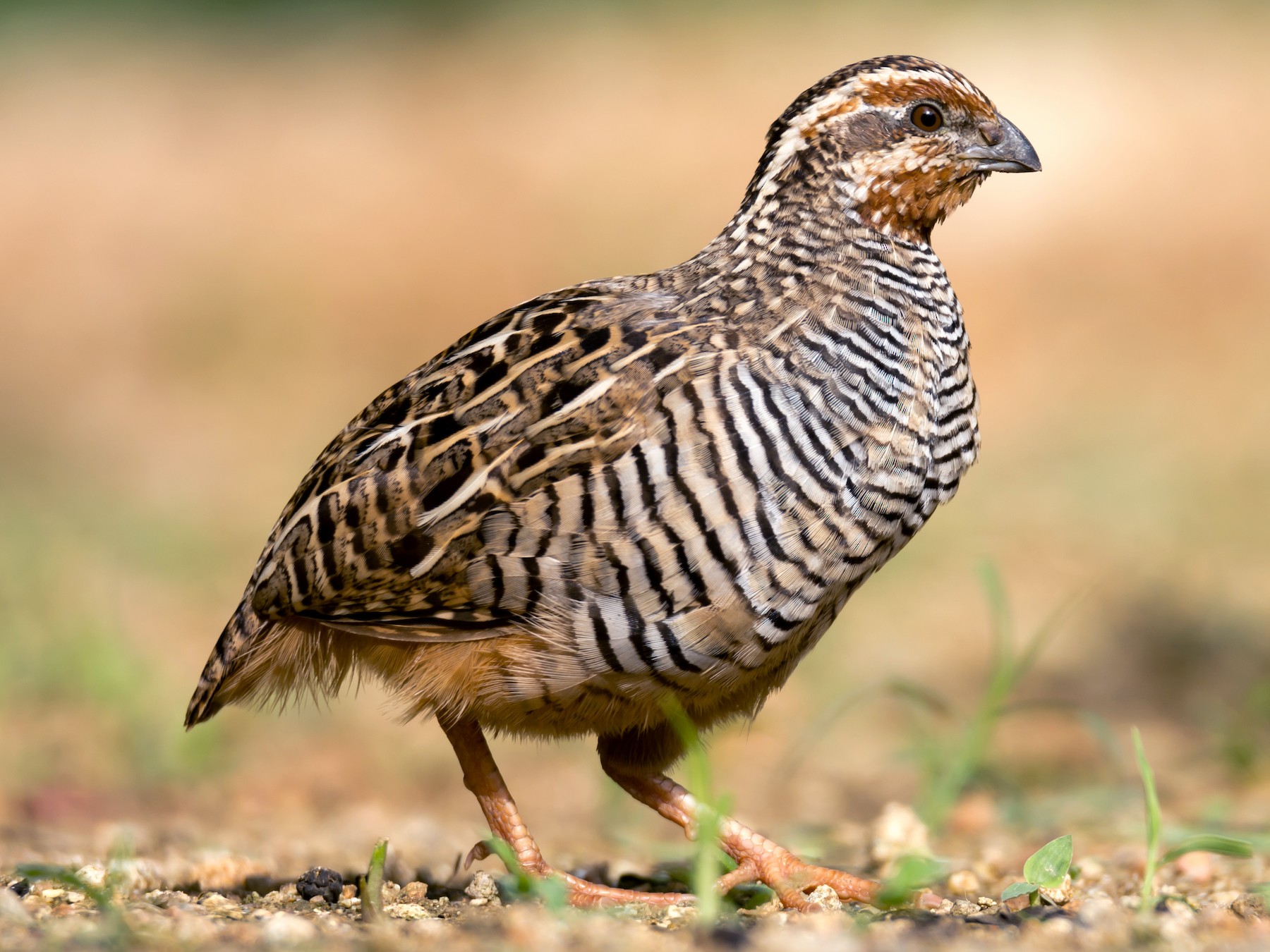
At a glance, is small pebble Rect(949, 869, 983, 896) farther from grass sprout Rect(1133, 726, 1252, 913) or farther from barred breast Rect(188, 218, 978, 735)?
barred breast Rect(188, 218, 978, 735)

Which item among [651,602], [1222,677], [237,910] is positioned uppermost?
[651,602]

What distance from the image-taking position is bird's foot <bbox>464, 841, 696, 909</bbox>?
4148mm

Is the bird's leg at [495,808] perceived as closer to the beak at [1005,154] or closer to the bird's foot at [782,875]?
the bird's foot at [782,875]

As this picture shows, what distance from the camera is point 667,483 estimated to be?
3998 mm

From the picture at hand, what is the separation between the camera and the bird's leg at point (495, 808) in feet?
14.2

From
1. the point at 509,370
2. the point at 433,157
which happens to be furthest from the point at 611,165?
the point at 509,370

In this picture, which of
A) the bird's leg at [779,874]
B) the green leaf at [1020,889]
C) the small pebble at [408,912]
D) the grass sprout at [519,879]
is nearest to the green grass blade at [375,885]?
the small pebble at [408,912]

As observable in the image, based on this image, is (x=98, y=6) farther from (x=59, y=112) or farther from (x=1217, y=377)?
(x=1217, y=377)

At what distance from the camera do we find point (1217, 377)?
13969mm

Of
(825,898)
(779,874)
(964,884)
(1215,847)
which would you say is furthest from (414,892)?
(1215,847)

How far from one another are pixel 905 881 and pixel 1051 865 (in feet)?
1.37

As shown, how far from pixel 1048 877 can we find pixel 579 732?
1405mm

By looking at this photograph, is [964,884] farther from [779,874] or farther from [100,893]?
[100,893]

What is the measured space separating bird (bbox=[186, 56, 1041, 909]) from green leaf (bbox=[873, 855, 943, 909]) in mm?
288
